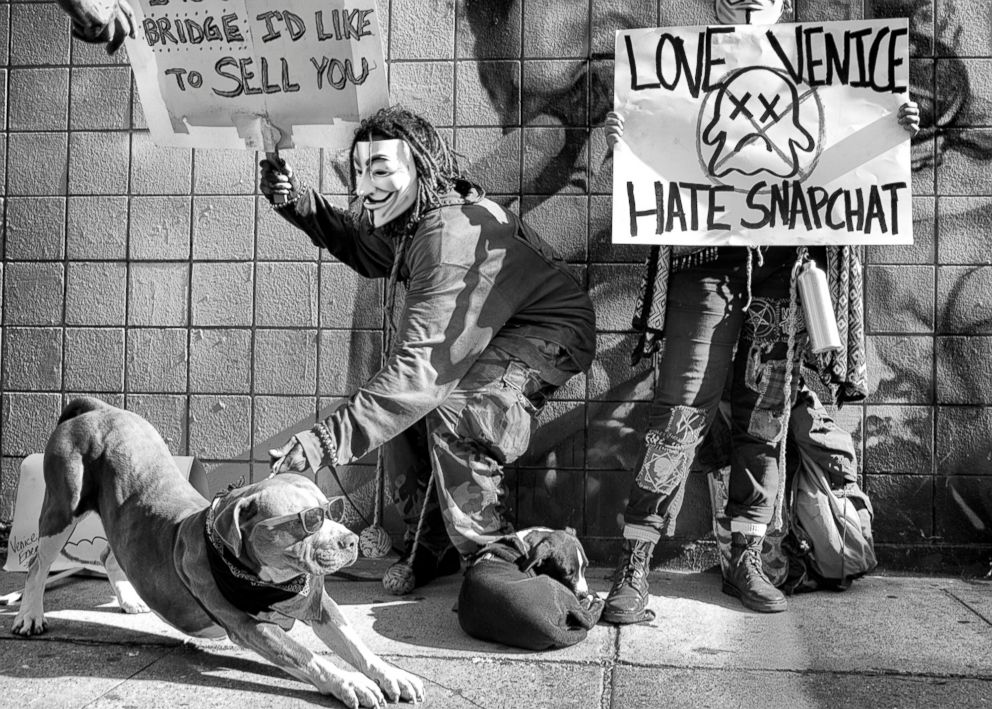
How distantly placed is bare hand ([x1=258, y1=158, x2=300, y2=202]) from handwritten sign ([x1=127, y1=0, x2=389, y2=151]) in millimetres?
79

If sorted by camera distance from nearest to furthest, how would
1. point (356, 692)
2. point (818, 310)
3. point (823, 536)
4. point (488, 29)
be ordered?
point (356, 692) → point (818, 310) → point (823, 536) → point (488, 29)

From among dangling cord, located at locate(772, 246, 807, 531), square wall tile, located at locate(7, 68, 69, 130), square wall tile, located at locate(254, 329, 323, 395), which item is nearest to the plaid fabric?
dangling cord, located at locate(772, 246, 807, 531)

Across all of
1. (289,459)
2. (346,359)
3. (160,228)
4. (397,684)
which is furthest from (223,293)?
(397,684)

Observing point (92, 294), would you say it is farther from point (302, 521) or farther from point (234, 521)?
point (302, 521)

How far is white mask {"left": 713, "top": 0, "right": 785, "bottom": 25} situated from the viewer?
368cm

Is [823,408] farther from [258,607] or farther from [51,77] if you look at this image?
[51,77]

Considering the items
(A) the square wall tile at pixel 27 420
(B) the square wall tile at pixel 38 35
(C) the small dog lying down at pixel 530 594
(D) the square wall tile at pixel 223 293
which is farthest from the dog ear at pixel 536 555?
(B) the square wall tile at pixel 38 35

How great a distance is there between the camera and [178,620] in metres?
2.89

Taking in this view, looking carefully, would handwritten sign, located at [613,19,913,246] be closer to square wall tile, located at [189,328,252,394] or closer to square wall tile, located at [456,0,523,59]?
square wall tile, located at [456,0,523,59]

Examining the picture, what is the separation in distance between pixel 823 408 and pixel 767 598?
86 centimetres

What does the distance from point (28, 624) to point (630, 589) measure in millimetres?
1969

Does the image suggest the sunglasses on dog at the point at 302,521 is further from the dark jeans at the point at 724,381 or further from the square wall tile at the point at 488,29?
the square wall tile at the point at 488,29

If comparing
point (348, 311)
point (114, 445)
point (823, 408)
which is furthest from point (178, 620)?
point (823, 408)

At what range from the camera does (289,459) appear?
9.25 feet
